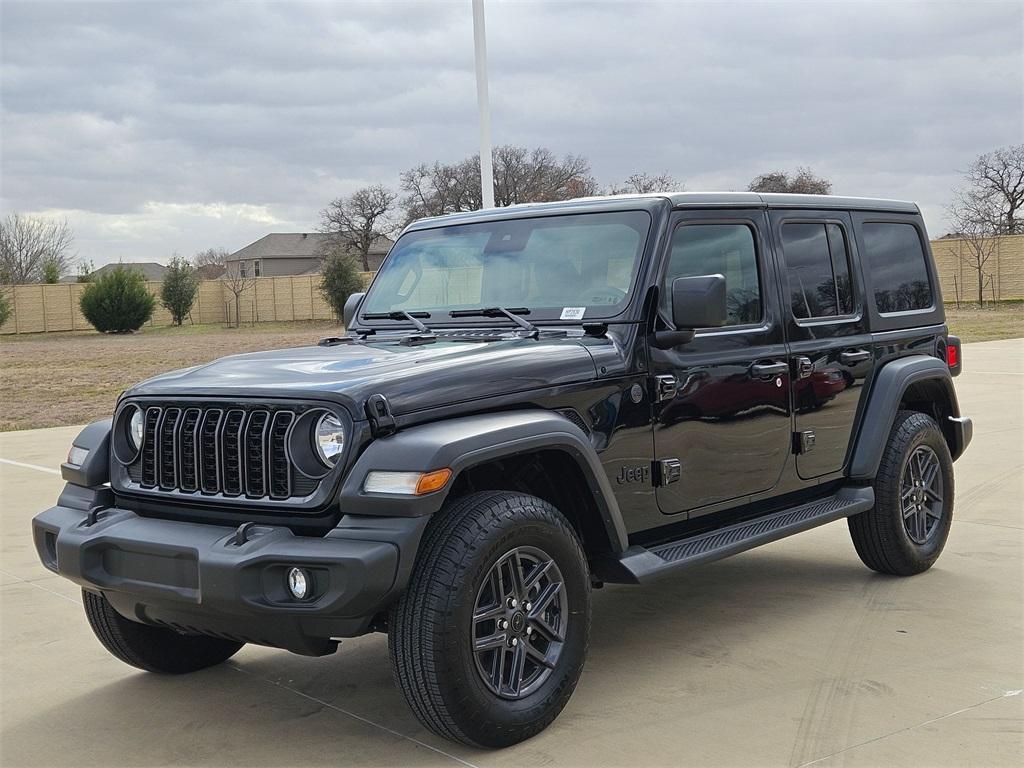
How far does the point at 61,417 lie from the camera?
52.7ft

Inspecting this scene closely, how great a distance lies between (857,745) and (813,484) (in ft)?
6.12

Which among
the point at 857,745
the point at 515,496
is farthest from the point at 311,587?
the point at 857,745

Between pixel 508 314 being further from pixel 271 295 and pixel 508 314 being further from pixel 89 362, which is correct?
pixel 271 295

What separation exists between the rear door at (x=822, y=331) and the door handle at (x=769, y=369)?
4.1 inches

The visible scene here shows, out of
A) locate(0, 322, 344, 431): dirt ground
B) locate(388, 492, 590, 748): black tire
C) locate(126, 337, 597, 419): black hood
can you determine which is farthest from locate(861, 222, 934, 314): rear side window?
locate(0, 322, 344, 431): dirt ground

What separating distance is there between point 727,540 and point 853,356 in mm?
1392

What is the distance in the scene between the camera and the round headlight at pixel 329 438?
383 cm

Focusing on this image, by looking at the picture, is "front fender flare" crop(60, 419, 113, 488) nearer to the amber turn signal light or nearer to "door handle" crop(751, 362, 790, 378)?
the amber turn signal light

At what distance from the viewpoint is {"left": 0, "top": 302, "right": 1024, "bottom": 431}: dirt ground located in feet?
57.8

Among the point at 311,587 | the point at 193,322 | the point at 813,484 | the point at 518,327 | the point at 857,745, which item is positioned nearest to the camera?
the point at 311,587

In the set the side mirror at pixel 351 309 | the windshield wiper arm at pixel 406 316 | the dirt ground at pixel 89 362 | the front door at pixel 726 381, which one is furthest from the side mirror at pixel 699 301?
the dirt ground at pixel 89 362

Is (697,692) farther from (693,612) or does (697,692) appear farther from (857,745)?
(693,612)

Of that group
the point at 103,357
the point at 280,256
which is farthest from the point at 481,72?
the point at 280,256

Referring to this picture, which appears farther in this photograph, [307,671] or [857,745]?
[307,671]
